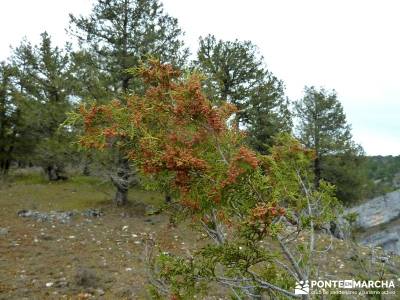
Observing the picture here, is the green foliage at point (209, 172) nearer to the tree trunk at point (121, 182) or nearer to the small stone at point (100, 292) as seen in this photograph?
the small stone at point (100, 292)

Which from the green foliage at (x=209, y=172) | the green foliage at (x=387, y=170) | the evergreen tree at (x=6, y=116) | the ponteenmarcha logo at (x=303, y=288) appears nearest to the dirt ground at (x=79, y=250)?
the green foliage at (x=209, y=172)

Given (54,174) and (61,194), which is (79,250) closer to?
(61,194)

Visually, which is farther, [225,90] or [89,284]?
[225,90]

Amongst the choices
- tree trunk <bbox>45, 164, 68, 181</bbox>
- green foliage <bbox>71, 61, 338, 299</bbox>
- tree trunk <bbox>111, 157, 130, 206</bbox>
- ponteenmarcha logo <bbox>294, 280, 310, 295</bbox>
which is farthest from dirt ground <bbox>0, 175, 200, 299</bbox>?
tree trunk <bbox>45, 164, 68, 181</bbox>

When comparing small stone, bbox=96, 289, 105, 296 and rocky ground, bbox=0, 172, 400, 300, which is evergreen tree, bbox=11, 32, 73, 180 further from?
small stone, bbox=96, 289, 105, 296

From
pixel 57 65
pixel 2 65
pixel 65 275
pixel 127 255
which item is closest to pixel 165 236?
pixel 127 255

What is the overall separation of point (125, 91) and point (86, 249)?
Result: 7.34 meters

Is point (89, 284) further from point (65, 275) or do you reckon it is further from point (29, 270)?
point (29, 270)

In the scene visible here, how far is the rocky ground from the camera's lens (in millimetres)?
10315

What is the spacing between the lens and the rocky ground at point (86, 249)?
1031cm

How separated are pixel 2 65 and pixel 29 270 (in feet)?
83.9

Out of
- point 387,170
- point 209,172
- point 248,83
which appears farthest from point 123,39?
point 387,170

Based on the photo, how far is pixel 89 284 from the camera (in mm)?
10508

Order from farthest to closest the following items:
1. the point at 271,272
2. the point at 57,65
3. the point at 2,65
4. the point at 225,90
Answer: the point at 2,65, the point at 57,65, the point at 225,90, the point at 271,272
